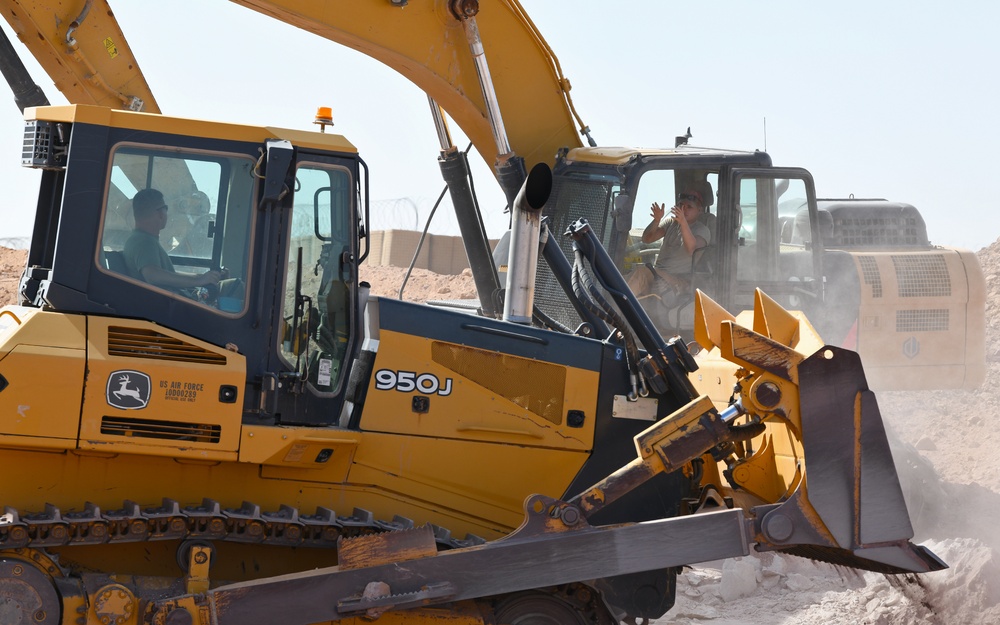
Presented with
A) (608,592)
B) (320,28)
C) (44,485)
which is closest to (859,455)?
(608,592)

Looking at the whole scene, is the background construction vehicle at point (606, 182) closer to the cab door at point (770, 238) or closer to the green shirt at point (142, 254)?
the cab door at point (770, 238)

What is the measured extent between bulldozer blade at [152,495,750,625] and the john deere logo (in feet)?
2.83

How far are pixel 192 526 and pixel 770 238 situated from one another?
6153 millimetres

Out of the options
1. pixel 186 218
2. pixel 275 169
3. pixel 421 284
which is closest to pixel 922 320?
pixel 275 169

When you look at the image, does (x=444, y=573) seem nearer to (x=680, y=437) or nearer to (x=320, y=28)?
(x=680, y=437)

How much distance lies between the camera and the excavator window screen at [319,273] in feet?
17.1

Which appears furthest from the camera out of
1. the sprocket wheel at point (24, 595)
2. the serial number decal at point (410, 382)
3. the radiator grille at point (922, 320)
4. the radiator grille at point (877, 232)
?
the radiator grille at point (877, 232)

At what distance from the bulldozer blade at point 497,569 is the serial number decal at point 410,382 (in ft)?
2.53

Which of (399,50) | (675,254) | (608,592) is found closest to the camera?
(608,592)

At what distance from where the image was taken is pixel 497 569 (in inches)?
197

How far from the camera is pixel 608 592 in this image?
5.53 metres

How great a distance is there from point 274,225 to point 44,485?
1.52 meters

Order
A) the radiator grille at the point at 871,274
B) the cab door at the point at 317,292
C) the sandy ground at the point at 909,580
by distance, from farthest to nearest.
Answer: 1. the radiator grille at the point at 871,274
2. the sandy ground at the point at 909,580
3. the cab door at the point at 317,292

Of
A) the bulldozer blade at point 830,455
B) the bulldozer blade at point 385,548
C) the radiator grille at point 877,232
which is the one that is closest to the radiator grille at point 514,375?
the bulldozer blade at point 385,548
